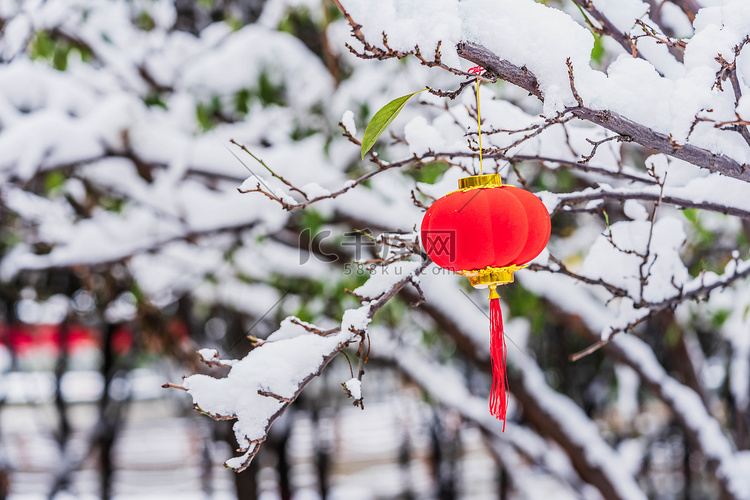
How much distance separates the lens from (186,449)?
11047 millimetres

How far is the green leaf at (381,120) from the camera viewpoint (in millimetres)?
727

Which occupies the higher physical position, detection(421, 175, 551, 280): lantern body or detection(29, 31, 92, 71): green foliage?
detection(29, 31, 92, 71): green foliage

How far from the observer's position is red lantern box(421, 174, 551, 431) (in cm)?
79

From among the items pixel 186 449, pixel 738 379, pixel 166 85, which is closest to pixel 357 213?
pixel 166 85

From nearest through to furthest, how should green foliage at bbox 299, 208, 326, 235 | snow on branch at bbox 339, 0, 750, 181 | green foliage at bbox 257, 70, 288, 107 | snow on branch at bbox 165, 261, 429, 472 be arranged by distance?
1. snow on branch at bbox 339, 0, 750, 181
2. snow on branch at bbox 165, 261, 429, 472
3. green foliage at bbox 299, 208, 326, 235
4. green foliage at bbox 257, 70, 288, 107

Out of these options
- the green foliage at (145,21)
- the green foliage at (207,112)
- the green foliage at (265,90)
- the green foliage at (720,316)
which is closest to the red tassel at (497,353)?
the green foliage at (207,112)

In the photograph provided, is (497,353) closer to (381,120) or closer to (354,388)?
(354,388)

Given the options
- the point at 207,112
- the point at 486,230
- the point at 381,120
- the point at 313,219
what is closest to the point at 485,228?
the point at 486,230

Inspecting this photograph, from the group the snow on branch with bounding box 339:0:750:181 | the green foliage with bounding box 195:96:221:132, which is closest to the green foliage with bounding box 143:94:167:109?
the green foliage with bounding box 195:96:221:132

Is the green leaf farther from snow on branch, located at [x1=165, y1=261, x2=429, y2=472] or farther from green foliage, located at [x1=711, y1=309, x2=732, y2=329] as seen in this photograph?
green foliage, located at [x1=711, y1=309, x2=732, y2=329]

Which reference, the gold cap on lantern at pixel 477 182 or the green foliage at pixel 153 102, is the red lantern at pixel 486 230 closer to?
the gold cap on lantern at pixel 477 182

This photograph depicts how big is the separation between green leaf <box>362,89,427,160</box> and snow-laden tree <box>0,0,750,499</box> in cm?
8

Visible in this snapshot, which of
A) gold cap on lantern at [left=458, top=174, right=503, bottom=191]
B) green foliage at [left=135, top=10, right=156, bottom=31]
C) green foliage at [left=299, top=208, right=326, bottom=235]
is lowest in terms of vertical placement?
green foliage at [left=299, top=208, right=326, bottom=235]

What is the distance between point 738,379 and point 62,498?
187 inches
